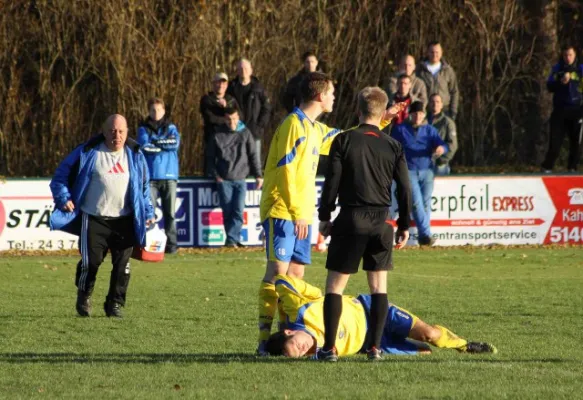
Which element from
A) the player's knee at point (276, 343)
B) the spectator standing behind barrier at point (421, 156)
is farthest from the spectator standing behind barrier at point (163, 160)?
the player's knee at point (276, 343)

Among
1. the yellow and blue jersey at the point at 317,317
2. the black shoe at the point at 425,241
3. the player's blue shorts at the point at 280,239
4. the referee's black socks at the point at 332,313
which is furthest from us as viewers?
the black shoe at the point at 425,241

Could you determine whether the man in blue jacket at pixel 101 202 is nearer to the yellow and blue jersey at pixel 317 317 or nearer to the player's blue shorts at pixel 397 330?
the yellow and blue jersey at pixel 317 317

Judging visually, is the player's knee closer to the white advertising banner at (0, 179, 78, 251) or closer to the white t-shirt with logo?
the white t-shirt with logo

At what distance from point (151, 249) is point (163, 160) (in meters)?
6.63

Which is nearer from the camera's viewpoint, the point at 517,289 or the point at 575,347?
the point at 575,347

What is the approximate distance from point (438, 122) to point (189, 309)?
9.18 meters

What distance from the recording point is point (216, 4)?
83.8 feet

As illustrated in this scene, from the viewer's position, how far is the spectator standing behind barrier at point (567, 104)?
22656mm

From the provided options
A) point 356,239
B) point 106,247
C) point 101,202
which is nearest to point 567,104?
point 106,247

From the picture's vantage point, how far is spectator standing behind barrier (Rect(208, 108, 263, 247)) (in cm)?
2019

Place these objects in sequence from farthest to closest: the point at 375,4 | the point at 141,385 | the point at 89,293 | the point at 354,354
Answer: the point at 375,4 → the point at 89,293 → the point at 354,354 → the point at 141,385

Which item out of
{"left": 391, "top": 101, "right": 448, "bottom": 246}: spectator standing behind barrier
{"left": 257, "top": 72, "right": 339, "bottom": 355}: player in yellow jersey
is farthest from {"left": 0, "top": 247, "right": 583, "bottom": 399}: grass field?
{"left": 391, "top": 101, "right": 448, "bottom": 246}: spectator standing behind barrier

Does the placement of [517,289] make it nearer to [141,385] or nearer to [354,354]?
[354,354]

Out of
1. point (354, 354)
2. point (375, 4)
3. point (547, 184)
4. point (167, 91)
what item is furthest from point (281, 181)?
point (375, 4)
